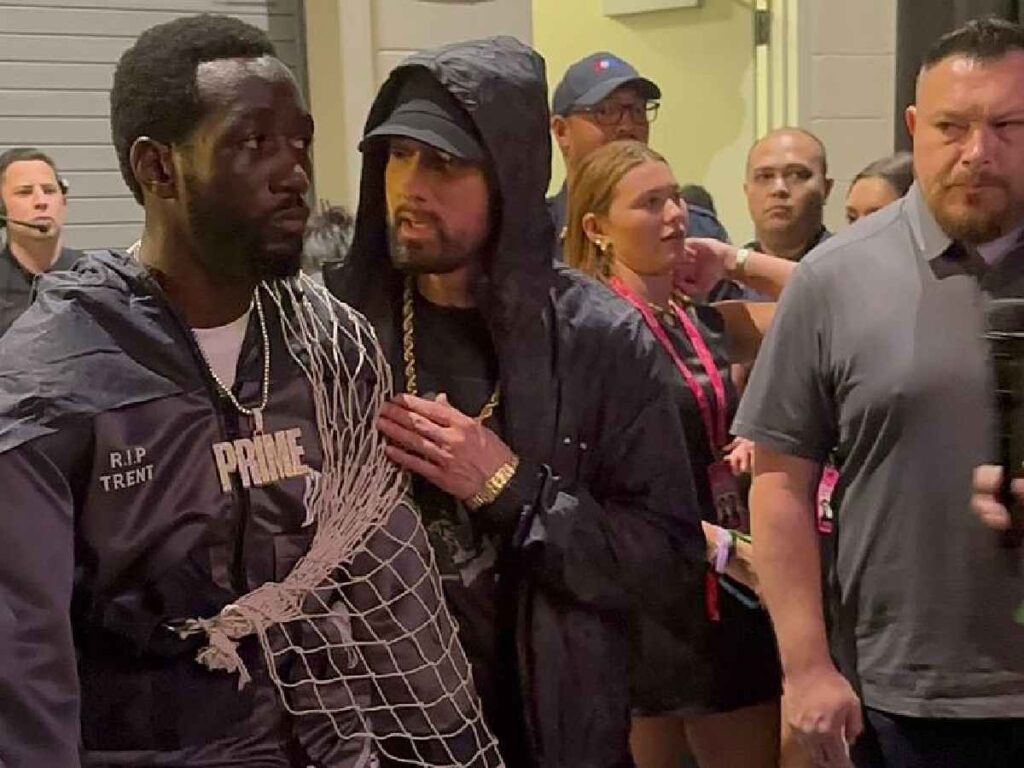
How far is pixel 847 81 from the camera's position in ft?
15.4

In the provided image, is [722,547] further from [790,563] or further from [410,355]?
[410,355]

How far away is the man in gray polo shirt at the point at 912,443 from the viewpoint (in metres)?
1.75

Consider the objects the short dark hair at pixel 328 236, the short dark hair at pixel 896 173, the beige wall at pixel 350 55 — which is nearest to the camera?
the short dark hair at pixel 328 236

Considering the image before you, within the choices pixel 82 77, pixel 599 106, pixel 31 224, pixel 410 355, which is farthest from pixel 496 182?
pixel 82 77

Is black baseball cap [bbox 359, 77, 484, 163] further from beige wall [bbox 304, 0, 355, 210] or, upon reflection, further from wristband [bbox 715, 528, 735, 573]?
beige wall [bbox 304, 0, 355, 210]

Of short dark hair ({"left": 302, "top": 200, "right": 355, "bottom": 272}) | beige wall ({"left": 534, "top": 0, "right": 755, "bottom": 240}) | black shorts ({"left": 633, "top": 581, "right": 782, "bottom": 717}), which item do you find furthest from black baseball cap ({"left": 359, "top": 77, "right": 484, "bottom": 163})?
beige wall ({"left": 534, "top": 0, "right": 755, "bottom": 240})

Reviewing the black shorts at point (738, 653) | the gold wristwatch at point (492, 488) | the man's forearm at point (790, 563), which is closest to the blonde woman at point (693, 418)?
the black shorts at point (738, 653)

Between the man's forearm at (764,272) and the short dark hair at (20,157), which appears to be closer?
the man's forearm at (764,272)

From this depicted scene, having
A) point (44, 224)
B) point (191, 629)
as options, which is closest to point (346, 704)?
point (191, 629)

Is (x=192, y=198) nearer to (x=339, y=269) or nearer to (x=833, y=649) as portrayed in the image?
(x=339, y=269)

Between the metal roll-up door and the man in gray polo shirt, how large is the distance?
2351 mm

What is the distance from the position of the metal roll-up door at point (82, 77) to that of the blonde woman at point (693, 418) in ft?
5.30

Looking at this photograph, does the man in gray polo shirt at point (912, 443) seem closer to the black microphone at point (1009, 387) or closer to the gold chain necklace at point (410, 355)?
the black microphone at point (1009, 387)

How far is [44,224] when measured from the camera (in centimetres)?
362
